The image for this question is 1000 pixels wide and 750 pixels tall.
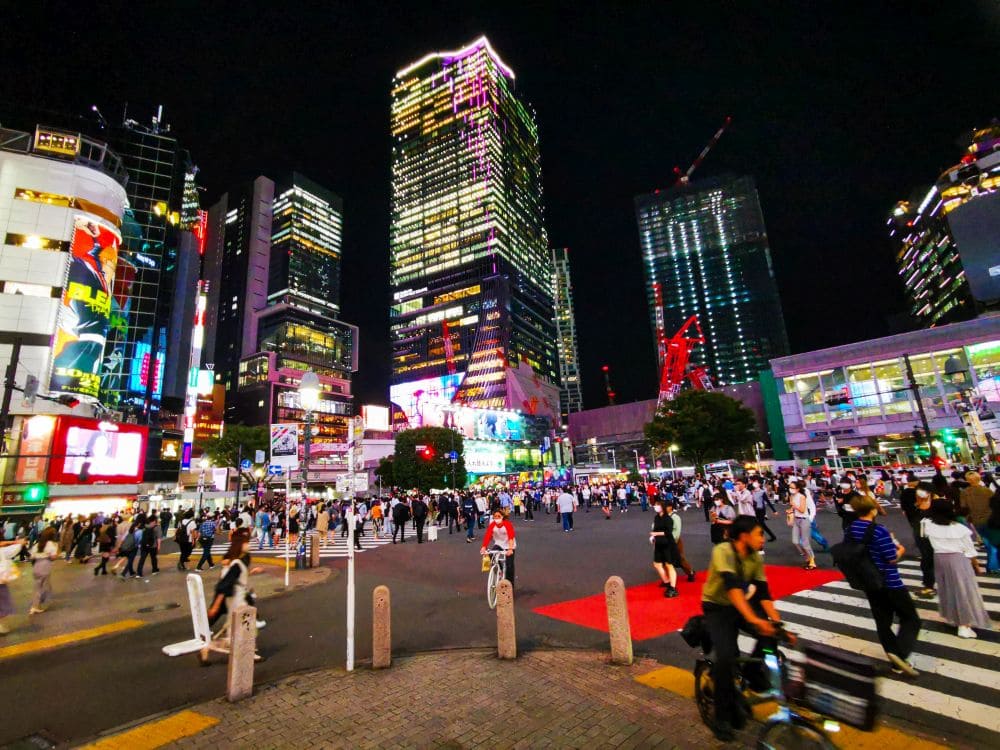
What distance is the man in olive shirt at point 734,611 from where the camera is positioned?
3.69m

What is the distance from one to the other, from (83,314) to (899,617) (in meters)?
54.2

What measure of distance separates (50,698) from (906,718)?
9.15 metres

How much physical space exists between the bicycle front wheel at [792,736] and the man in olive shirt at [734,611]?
1.13ft

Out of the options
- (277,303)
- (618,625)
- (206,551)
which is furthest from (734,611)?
(277,303)

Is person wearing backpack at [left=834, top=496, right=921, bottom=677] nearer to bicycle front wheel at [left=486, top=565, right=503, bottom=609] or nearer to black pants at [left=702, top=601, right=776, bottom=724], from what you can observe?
black pants at [left=702, top=601, right=776, bottom=724]

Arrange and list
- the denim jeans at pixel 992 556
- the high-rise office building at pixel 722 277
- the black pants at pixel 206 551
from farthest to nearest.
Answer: the high-rise office building at pixel 722 277 → the black pants at pixel 206 551 → the denim jeans at pixel 992 556

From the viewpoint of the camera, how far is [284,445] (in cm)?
1083

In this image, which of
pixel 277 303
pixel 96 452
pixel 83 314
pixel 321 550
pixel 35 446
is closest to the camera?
pixel 321 550

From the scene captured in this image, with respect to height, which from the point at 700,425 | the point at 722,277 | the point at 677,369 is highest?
the point at 722,277

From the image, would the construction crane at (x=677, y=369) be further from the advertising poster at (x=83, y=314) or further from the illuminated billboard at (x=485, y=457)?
the advertising poster at (x=83, y=314)

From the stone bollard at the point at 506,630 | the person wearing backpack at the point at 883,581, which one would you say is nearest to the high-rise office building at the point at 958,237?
the person wearing backpack at the point at 883,581

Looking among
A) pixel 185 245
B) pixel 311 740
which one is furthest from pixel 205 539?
pixel 185 245

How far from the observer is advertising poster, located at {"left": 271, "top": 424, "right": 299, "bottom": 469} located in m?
10.8

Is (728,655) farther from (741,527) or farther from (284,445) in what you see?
(284,445)
